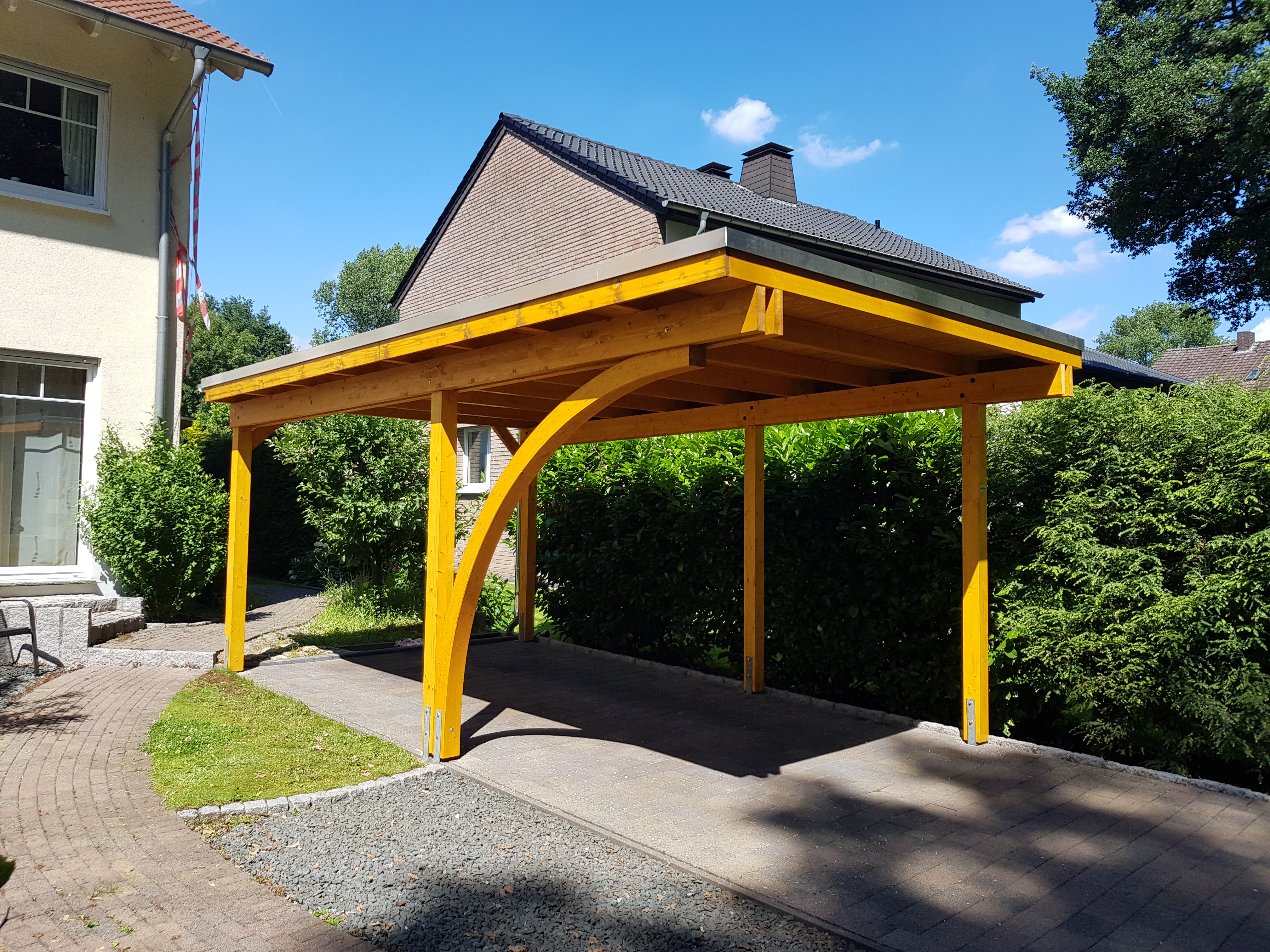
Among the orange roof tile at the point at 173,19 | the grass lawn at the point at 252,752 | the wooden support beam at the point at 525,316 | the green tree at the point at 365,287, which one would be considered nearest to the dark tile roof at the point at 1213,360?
the orange roof tile at the point at 173,19

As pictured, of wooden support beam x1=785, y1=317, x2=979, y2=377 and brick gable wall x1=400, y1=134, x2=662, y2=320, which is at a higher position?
brick gable wall x1=400, y1=134, x2=662, y2=320

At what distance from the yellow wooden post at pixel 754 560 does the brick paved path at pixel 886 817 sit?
346mm

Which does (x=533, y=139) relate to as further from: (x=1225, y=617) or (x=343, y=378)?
(x=1225, y=617)

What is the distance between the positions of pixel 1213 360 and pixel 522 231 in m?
38.3

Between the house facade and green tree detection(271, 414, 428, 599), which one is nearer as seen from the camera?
the house facade

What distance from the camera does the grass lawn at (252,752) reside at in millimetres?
5148

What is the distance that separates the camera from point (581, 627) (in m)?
10.5

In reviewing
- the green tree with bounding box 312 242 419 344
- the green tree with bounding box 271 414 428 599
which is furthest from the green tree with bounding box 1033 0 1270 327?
the green tree with bounding box 312 242 419 344

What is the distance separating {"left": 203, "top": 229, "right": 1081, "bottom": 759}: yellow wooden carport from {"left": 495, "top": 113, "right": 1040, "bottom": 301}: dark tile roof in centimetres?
886

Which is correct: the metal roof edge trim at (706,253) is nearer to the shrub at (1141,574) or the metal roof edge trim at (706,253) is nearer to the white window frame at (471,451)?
the shrub at (1141,574)

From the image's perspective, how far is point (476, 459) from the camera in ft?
60.4

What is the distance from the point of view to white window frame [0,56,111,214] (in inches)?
393

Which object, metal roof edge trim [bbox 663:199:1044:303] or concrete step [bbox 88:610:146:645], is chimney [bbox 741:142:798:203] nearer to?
metal roof edge trim [bbox 663:199:1044:303]

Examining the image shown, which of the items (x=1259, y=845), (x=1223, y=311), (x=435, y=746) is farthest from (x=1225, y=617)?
(x=1223, y=311)
